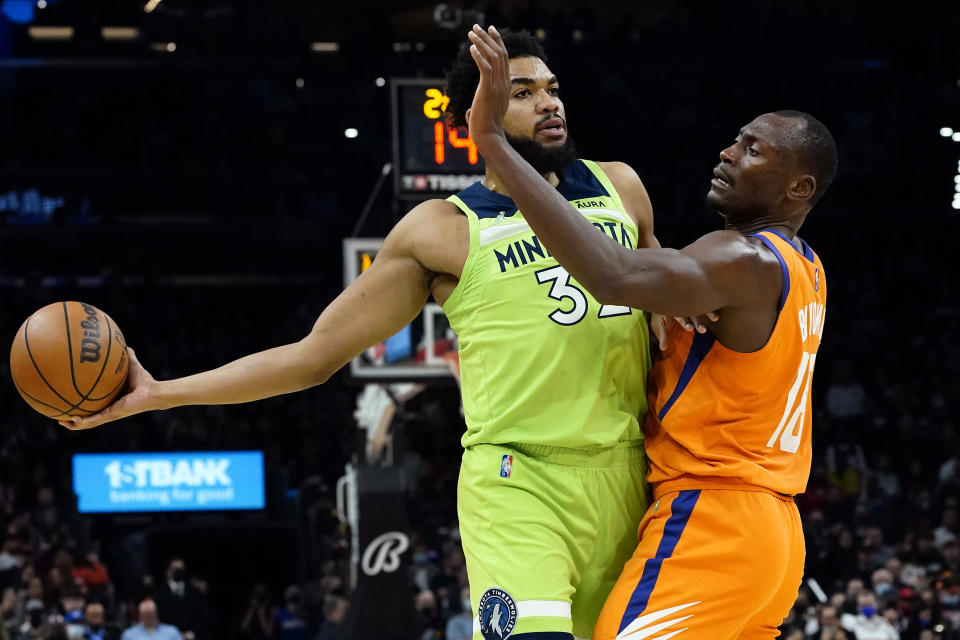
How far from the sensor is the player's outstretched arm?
3.93 m

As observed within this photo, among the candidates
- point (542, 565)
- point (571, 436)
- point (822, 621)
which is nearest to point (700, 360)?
point (571, 436)

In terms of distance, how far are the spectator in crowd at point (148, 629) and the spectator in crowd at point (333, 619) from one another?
128 centimetres

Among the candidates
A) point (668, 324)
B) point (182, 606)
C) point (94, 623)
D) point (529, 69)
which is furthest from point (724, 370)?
point (182, 606)

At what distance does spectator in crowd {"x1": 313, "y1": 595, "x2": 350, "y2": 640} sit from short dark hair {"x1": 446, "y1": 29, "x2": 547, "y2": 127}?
8.35 m

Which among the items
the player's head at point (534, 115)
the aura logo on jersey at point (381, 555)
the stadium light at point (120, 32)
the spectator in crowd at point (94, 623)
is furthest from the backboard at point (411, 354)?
the stadium light at point (120, 32)

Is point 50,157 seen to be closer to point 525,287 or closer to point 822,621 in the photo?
point 822,621

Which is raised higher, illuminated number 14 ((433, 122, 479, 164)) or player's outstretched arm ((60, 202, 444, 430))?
illuminated number 14 ((433, 122, 479, 164))

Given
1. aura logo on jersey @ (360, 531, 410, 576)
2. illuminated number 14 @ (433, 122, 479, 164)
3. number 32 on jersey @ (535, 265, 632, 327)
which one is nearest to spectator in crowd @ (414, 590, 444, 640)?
aura logo on jersey @ (360, 531, 410, 576)

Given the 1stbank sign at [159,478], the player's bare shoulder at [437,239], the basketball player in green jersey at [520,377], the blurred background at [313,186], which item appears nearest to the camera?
the basketball player in green jersey at [520,377]

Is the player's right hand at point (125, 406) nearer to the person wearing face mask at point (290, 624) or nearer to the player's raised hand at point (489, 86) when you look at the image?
the player's raised hand at point (489, 86)

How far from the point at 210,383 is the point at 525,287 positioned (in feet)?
3.08

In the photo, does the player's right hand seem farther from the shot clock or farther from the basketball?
the shot clock

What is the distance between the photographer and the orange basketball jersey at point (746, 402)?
3.59 meters

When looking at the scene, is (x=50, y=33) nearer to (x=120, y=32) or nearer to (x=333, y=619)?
(x=120, y=32)
